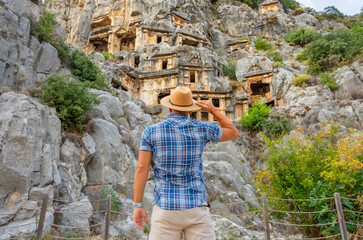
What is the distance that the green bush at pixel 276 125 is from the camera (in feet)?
62.2

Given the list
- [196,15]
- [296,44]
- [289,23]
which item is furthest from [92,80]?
[289,23]

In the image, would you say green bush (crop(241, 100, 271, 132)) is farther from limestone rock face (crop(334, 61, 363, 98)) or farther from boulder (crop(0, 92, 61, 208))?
boulder (crop(0, 92, 61, 208))

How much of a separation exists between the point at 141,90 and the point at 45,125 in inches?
782

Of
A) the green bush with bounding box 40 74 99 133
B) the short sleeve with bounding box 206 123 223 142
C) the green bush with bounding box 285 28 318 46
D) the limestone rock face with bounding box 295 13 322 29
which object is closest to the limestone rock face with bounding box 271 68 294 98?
the green bush with bounding box 285 28 318 46

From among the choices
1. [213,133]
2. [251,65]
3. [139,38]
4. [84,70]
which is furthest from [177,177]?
[139,38]

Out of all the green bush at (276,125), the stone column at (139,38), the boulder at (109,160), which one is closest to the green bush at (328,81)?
the green bush at (276,125)

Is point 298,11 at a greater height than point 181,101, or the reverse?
point 298,11

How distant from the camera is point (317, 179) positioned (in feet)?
18.1

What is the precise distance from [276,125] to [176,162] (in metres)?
18.5

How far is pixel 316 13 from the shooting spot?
51.5 meters

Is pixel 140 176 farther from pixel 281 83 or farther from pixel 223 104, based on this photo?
pixel 281 83

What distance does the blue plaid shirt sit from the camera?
6.97 ft

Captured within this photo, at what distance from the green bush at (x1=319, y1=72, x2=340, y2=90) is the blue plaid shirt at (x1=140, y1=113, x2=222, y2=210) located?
24.5 meters

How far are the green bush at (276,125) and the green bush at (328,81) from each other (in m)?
6.80
